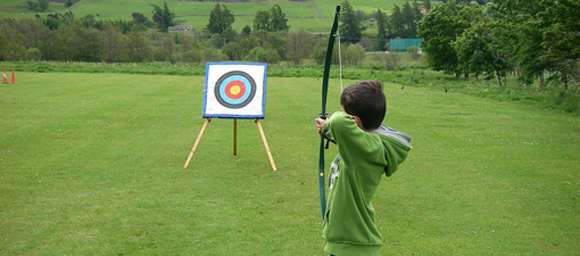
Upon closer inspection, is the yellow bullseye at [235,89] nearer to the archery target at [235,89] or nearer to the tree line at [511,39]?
the archery target at [235,89]

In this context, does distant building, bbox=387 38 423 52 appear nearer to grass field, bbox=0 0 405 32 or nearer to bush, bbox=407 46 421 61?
bush, bbox=407 46 421 61

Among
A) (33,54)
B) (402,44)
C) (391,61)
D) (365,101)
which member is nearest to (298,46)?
(402,44)

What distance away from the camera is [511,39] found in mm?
25875

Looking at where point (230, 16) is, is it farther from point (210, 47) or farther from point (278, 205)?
point (278, 205)

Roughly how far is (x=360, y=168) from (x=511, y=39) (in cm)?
2392

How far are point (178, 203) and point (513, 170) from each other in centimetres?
468

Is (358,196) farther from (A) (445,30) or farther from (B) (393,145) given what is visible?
(A) (445,30)

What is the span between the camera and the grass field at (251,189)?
634 centimetres

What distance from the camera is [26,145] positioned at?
11836 mm

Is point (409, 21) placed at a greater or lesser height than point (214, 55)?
greater

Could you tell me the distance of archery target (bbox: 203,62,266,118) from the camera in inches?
414

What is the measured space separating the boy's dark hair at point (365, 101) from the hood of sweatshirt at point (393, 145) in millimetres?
91

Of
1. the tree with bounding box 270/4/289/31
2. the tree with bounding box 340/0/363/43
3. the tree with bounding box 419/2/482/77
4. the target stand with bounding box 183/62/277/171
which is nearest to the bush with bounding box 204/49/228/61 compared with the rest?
the tree with bounding box 270/4/289/31

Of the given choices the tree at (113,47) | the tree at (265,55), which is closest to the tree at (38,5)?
the tree at (113,47)
